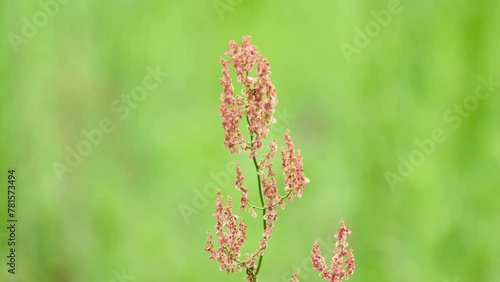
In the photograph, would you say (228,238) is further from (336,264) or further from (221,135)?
(221,135)

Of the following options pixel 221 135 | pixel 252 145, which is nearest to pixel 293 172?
pixel 252 145

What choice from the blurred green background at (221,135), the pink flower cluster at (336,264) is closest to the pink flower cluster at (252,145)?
the pink flower cluster at (336,264)

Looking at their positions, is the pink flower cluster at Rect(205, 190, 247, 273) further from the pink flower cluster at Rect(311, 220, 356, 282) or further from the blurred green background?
the blurred green background

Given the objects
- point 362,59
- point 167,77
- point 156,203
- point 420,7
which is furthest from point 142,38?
point 420,7

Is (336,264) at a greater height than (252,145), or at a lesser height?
lesser

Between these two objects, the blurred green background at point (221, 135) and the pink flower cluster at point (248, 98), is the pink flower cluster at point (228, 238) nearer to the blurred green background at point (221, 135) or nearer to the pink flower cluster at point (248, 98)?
the pink flower cluster at point (248, 98)

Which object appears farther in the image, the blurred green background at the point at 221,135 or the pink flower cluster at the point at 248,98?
the blurred green background at the point at 221,135
